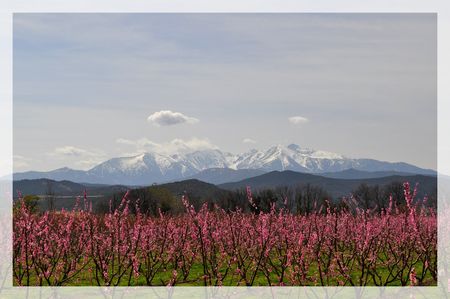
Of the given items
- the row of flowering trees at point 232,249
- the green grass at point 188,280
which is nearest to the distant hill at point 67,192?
the row of flowering trees at point 232,249

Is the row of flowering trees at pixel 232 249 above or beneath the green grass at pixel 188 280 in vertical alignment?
above

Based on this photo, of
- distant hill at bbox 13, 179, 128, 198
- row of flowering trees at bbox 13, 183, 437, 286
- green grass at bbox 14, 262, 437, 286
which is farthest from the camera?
distant hill at bbox 13, 179, 128, 198

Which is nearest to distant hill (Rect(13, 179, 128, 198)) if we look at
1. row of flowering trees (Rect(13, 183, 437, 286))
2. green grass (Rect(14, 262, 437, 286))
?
row of flowering trees (Rect(13, 183, 437, 286))

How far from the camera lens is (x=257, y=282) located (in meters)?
12.7

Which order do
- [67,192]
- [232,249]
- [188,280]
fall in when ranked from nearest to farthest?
[188,280]
[232,249]
[67,192]

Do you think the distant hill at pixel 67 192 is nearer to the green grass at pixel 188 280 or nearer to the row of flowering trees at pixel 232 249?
the row of flowering trees at pixel 232 249

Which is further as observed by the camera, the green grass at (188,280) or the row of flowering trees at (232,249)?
the green grass at (188,280)

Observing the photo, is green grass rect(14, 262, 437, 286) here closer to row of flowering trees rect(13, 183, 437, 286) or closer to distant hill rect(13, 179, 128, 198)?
row of flowering trees rect(13, 183, 437, 286)

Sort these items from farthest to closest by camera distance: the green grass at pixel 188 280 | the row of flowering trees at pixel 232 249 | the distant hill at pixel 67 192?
the distant hill at pixel 67 192, the green grass at pixel 188 280, the row of flowering trees at pixel 232 249

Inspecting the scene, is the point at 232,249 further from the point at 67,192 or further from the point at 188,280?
the point at 67,192

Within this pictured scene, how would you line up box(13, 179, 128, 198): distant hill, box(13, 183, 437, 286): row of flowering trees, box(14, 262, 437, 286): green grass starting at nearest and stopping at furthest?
box(13, 183, 437, 286): row of flowering trees
box(14, 262, 437, 286): green grass
box(13, 179, 128, 198): distant hill

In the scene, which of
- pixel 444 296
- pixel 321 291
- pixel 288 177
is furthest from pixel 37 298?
pixel 288 177

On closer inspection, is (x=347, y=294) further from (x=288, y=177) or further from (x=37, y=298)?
(x=288, y=177)

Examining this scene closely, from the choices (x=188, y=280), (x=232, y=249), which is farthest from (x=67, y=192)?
(x=188, y=280)
